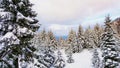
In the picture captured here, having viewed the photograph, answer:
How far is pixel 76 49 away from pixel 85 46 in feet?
17.9

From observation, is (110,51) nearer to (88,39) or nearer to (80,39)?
(88,39)

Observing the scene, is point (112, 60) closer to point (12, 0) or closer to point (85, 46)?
point (12, 0)

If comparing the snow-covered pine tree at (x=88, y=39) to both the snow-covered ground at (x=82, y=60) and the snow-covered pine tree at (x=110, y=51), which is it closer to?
the snow-covered ground at (x=82, y=60)

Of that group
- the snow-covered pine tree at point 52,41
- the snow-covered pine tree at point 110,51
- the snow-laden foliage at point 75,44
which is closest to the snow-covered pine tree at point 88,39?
the snow-laden foliage at point 75,44

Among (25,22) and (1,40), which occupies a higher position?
(25,22)

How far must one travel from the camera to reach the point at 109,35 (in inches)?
1286

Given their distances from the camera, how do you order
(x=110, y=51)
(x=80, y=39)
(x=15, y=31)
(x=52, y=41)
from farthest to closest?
(x=80, y=39)
(x=52, y=41)
(x=110, y=51)
(x=15, y=31)

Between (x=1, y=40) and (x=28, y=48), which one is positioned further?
(x=28, y=48)

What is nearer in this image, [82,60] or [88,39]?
[82,60]

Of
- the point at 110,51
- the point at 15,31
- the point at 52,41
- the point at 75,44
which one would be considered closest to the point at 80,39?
the point at 75,44

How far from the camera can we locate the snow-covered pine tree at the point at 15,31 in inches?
763

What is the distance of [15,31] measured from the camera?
19828mm

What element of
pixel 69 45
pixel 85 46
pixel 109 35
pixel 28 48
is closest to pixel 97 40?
pixel 85 46

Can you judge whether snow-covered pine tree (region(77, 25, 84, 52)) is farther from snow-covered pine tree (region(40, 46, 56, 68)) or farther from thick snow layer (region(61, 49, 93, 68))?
snow-covered pine tree (region(40, 46, 56, 68))
